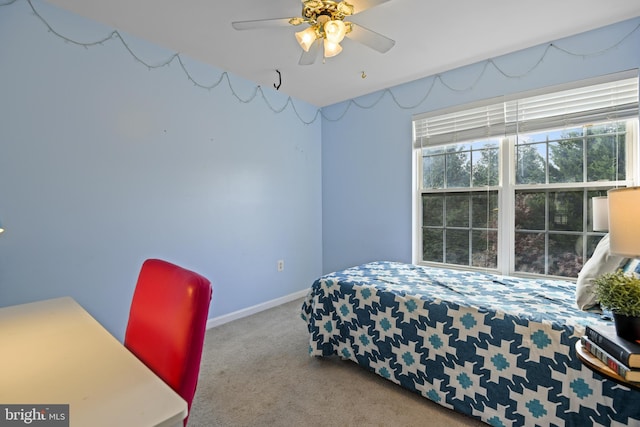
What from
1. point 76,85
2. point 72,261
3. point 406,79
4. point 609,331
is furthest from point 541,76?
point 72,261

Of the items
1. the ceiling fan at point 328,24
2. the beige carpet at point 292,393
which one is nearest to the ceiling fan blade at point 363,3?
the ceiling fan at point 328,24

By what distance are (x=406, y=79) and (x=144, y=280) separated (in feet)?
9.65

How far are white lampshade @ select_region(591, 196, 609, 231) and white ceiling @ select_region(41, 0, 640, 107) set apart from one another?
1266 millimetres

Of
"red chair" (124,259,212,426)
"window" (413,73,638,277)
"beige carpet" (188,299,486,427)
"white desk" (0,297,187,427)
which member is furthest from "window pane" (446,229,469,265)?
"white desk" (0,297,187,427)

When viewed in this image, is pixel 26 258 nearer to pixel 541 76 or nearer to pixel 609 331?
pixel 609 331

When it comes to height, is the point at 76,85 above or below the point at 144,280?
above

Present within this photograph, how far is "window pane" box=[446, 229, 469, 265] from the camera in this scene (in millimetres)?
2908

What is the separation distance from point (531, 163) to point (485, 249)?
844 mm

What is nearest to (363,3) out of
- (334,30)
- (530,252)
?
(334,30)

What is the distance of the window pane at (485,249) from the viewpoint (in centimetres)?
274

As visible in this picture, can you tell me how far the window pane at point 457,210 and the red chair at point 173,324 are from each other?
8.78ft

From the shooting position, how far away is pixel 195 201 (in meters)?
2.69

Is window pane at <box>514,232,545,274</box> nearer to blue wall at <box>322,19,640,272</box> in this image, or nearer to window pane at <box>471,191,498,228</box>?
window pane at <box>471,191,498,228</box>

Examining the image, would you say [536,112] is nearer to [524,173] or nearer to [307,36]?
[524,173]
